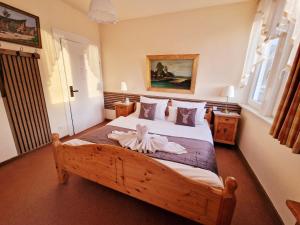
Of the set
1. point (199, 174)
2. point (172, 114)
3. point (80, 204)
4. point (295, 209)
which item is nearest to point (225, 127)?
point (172, 114)

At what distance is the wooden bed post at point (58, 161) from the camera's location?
5.32ft

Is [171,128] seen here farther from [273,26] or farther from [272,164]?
[273,26]

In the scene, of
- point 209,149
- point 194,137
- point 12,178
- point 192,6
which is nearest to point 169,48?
point 192,6

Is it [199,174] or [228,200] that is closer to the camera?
[228,200]

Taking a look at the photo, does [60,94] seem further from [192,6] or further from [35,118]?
[192,6]

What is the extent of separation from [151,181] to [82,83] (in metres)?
2.90

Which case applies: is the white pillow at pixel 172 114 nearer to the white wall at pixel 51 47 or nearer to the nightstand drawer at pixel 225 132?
the nightstand drawer at pixel 225 132

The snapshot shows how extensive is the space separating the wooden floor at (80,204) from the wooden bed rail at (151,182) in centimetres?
25

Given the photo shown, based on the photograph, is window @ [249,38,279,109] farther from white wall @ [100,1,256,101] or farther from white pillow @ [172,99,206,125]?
white pillow @ [172,99,206,125]

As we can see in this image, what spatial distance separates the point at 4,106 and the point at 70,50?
5.12ft

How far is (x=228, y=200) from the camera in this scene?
957 mm

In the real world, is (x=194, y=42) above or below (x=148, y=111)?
above

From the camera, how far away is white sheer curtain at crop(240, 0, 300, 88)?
4.41ft

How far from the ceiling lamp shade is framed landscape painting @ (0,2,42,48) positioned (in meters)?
1.36
